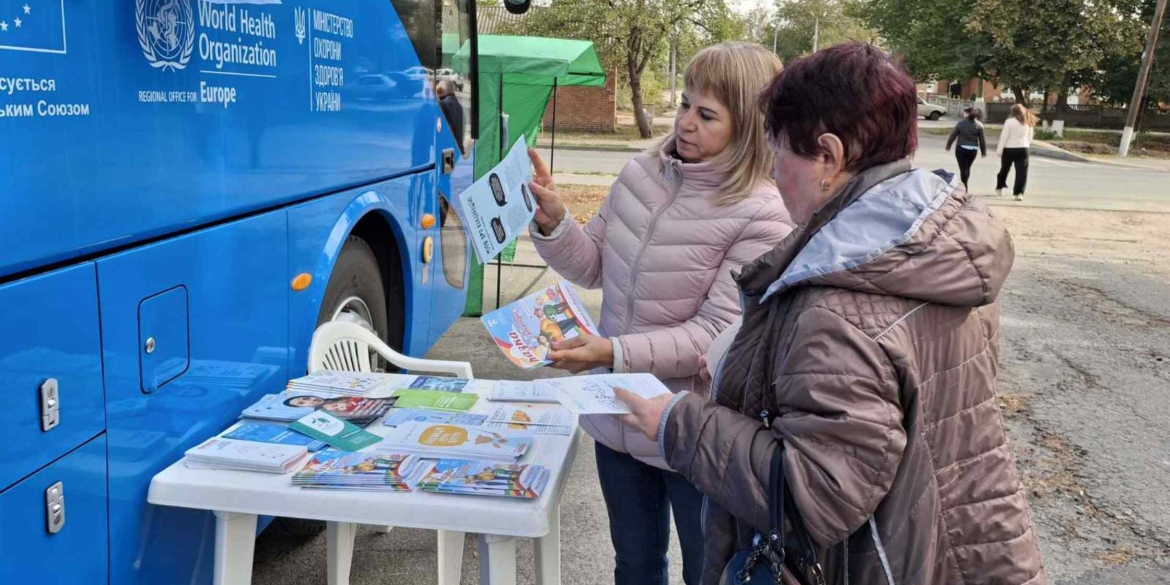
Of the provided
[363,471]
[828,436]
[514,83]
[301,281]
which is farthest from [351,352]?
[514,83]

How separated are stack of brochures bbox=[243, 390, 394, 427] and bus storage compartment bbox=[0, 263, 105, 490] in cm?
50

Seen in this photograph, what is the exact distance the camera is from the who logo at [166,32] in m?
1.85

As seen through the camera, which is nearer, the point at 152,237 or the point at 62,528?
the point at 62,528

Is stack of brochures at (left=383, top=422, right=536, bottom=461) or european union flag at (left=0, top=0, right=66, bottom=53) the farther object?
stack of brochures at (left=383, top=422, right=536, bottom=461)

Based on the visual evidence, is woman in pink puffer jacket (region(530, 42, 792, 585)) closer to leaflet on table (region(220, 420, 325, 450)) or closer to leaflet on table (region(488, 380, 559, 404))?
leaflet on table (region(488, 380, 559, 404))

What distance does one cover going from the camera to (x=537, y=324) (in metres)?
2.40

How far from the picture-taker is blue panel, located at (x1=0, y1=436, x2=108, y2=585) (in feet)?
5.23

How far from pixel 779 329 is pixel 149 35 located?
1408mm

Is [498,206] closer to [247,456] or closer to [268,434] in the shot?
[268,434]

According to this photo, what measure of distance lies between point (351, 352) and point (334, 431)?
102 cm

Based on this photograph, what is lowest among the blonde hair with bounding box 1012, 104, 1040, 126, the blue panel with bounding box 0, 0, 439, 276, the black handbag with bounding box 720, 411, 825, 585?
the black handbag with bounding box 720, 411, 825, 585

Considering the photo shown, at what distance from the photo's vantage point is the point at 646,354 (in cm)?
225

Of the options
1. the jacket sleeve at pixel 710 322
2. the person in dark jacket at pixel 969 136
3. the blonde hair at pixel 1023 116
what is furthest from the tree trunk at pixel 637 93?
the jacket sleeve at pixel 710 322

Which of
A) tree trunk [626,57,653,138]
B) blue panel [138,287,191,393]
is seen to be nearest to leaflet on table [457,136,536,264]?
blue panel [138,287,191,393]
